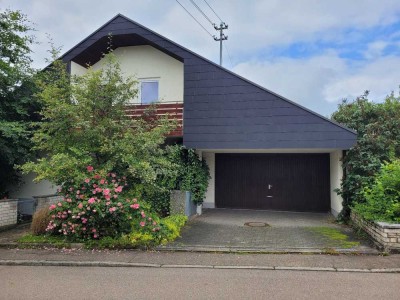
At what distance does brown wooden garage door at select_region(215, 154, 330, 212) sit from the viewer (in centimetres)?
1354

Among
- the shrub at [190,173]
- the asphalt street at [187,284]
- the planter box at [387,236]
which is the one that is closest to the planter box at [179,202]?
the shrub at [190,173]

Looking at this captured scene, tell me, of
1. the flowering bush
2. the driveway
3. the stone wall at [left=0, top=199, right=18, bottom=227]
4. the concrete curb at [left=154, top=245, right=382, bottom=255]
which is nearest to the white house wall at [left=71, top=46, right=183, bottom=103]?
the driveway

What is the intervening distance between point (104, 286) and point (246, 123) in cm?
696

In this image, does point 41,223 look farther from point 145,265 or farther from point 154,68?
point 154,68

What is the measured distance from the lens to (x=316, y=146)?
10.2 m

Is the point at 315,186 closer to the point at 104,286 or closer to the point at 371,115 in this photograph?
the point at 371,115

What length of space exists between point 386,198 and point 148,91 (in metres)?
9.21

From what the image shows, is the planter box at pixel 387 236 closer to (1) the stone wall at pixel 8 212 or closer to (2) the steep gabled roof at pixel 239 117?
(2) the steep gabled roof at pixel 239 117

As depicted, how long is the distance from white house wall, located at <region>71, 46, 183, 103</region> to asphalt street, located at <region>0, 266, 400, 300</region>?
8.00 meters

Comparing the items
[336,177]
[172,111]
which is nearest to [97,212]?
[172,111]

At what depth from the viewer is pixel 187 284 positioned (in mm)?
5457

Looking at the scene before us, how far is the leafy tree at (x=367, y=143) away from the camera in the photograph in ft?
33.2

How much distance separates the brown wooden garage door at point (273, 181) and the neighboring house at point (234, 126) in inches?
1.5

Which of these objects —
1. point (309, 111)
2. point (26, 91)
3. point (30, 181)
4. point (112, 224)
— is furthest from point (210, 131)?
point (30, 181)
